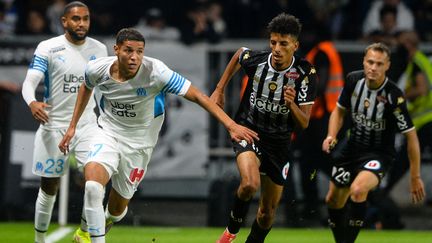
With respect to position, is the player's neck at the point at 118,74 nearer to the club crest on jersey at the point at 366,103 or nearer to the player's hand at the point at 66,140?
the player's hand at the point at 66,140

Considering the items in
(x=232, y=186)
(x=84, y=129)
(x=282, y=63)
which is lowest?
(x=232, y=186)

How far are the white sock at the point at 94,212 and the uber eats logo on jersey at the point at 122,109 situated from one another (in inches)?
33.1

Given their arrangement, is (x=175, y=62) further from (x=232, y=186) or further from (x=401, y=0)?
(x=401, y=0)

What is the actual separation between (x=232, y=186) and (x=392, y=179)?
7.16 ft

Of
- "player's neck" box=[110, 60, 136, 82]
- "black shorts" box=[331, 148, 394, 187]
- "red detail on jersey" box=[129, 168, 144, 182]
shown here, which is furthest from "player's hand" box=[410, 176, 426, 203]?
"player's neck" box=[110, 60, 136, 82]

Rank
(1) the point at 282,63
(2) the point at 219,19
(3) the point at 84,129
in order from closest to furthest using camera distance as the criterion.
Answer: (1) the point at 282,63
(3) the point at 84,129
(2) the point at 219,19

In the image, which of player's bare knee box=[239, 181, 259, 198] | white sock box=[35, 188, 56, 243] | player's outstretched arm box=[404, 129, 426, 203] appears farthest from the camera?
player's outstretched arm box=[404, 129, 426, 203]

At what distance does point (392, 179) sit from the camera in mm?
14211

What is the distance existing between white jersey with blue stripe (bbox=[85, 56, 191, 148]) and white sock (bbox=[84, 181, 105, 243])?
77cm

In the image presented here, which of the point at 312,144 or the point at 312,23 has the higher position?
the point at 312,23

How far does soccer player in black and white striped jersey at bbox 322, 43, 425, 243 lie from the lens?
10.4 meters

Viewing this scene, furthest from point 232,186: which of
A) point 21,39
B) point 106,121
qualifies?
point 106,121

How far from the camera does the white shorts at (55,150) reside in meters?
10.2

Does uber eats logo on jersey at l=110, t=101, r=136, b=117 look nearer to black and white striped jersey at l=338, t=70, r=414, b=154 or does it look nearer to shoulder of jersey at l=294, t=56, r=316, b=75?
shoulder of jersey at l=294, t=56, r=316, b=75
